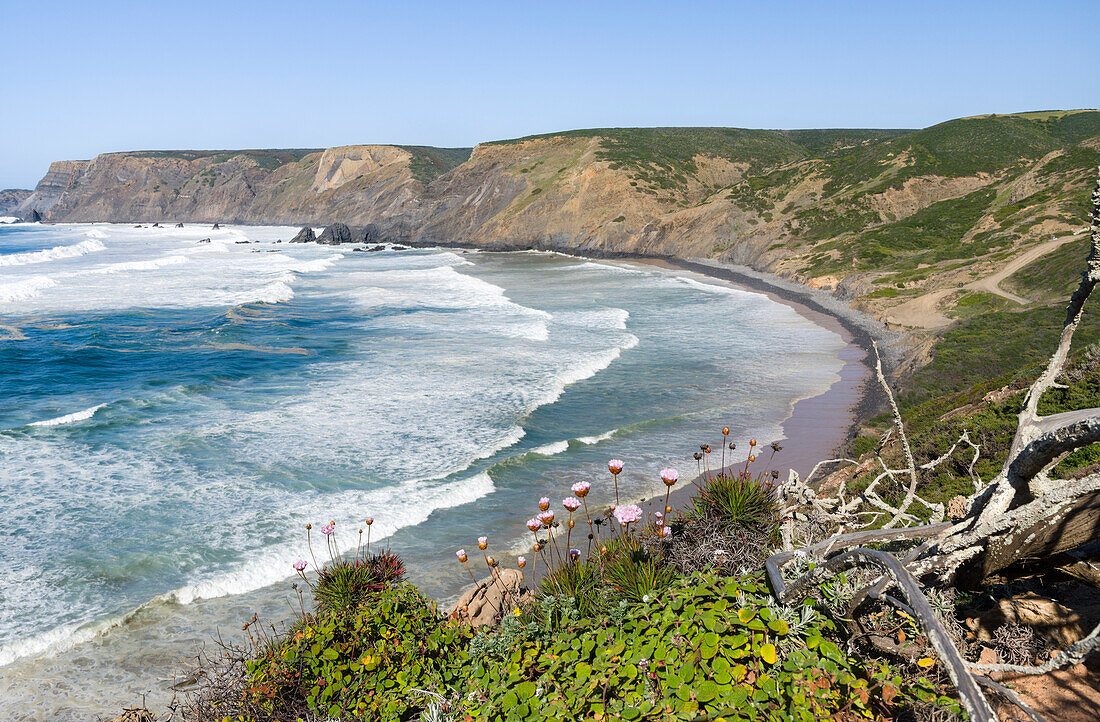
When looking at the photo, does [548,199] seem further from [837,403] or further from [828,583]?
[828,583]

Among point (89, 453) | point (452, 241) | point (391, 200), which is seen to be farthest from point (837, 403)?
point (391, 200)

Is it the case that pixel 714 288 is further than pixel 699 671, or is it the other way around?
pixel 714 288

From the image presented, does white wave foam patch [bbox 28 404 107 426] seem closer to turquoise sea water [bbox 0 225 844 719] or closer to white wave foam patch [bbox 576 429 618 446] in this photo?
turquoise sea water [bbox 0 225 844 719]

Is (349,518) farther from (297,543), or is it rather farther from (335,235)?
(335,235)

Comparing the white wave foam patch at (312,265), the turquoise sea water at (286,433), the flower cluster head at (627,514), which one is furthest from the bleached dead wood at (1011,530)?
the white wave foam patch at (312,265)

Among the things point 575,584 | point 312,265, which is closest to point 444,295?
point 312,265

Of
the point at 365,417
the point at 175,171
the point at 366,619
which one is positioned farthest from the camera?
the point at 175,171
